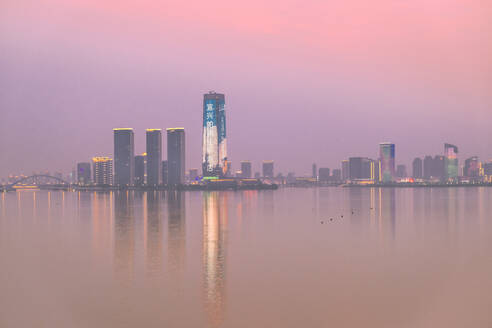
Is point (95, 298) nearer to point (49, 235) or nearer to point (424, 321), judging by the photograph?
point (424, 321)

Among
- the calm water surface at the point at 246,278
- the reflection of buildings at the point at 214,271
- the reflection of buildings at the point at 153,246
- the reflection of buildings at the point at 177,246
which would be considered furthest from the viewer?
the reflection of buildings at the point at 153,246

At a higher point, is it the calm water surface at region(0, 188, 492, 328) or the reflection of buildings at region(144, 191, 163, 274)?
the reflection of buildings at region(144, 191, 163, 274)

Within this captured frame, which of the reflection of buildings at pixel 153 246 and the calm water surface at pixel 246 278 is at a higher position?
the reflection of buildings at pixel 153 246

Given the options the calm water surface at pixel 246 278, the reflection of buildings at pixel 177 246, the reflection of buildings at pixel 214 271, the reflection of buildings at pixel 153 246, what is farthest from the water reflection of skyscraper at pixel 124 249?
the reflection of buildings at pixel 214 271

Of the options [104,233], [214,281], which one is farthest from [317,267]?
[104,233]

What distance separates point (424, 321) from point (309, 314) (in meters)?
4.42

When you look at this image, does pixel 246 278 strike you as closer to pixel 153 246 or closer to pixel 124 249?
pixel 153 246

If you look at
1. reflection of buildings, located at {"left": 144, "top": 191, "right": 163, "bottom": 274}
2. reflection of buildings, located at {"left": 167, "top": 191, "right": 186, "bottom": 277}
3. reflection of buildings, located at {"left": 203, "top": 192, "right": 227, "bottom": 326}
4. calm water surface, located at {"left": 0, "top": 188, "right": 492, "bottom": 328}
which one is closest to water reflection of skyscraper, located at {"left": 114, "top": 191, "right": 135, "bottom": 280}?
calm water surface, located at {"left": 0, "top": 188, "right": 492, "bottom": 328}

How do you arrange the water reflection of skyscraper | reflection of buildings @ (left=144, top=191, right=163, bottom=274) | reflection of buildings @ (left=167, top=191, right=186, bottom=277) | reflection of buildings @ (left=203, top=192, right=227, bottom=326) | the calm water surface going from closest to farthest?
1. the calm water surface
2. reflection of buildings @ (left=203, top=192, right=227, bottom=326)
3. the water reflection of skyscraper
4. reflection of buildings @ (left=167, top=191, right=186, bottom=277)
5. reflection of buildings @ (left=144, top=191, right=163, bottom=274)

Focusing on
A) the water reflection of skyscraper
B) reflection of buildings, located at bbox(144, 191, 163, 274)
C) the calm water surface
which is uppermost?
reflection of buildings, located at bbox(144, 191, 163, 274)

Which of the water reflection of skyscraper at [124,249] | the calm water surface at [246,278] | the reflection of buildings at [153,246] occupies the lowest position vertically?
the calm water surface at [246,278]

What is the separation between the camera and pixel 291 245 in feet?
117

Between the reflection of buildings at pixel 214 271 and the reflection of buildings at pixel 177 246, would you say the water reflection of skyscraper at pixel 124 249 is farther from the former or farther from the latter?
the reflection of buildings at pixel 214 271

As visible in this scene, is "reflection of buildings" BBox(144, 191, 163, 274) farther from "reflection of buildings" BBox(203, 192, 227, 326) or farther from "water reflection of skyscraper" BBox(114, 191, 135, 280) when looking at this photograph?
"reflection of buildings" BBox(203, 192, 227, 326)
